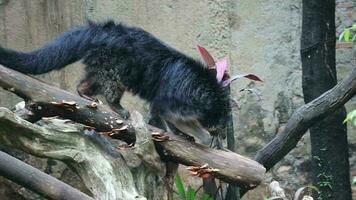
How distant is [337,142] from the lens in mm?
5094

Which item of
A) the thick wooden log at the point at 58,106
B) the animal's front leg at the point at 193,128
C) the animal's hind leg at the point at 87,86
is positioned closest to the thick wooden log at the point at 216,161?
the thick wooden log at the point at 58,106

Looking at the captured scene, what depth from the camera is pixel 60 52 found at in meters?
4.09

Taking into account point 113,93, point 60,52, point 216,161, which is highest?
point 60,52

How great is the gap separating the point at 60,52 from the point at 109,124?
68 centimetres

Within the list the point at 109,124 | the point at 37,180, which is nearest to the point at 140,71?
the point at 109,124

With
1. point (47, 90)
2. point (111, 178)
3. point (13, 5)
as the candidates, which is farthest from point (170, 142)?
point (13, 5)

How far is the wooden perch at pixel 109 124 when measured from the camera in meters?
3.56

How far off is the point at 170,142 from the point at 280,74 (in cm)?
260

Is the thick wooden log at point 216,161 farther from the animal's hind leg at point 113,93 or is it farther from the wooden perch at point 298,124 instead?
the wooden perch at point 298,124

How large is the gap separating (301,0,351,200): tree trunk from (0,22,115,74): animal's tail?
1.62m

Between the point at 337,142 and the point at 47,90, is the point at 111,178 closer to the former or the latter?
the point at 47,90

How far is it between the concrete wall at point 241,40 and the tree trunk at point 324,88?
0.88 meters

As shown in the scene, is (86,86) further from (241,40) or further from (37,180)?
(241,40)

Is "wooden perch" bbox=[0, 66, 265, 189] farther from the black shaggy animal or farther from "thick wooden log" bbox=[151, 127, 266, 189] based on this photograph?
the black shaggy animal
